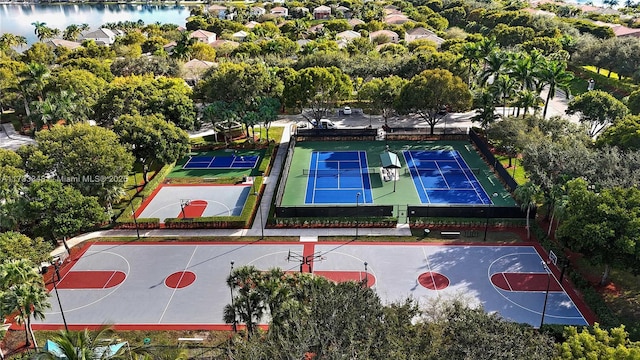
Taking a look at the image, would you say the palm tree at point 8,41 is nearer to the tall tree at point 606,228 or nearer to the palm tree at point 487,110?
the palm tree at point 487,110

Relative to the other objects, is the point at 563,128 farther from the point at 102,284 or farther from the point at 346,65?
the point at 102,284

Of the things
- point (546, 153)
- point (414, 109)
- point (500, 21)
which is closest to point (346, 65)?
point (414, 109)

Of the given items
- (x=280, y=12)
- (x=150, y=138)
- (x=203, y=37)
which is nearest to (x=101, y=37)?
(x=203, y=37)

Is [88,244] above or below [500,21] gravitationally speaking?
below

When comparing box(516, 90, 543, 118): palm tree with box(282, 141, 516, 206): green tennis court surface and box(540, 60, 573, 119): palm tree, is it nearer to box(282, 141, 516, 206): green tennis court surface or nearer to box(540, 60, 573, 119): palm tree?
box(540, 60, 573, 119): palm tree

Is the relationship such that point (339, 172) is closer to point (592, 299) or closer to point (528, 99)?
point (528, 99)

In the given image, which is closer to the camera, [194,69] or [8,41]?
[194,69]
